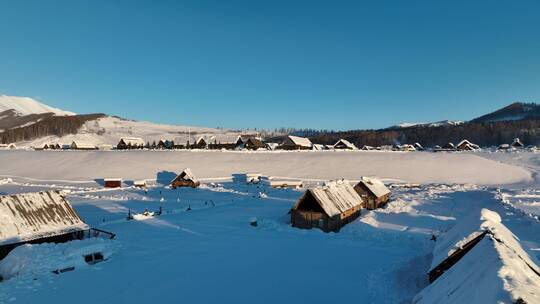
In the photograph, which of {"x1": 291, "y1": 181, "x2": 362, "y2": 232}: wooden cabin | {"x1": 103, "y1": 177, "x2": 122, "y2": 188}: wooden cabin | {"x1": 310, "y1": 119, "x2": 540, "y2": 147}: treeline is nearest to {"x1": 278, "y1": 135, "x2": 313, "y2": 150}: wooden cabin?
{"x1": 103, "y1": 177, "x2": 122, "y2": 188}: wooden cabin

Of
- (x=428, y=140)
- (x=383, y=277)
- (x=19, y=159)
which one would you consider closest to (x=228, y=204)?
(x=383, y=277)

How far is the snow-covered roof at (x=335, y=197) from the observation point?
3032cm

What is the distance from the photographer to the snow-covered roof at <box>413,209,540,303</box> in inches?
368

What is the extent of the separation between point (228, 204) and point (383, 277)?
2568cm

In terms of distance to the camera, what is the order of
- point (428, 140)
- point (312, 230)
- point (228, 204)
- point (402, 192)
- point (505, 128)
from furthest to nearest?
point (428, 140) → point (505, 128) → point (402, 192) → point (228, 204) → point (312, 230)

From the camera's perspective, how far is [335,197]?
32.4 meters

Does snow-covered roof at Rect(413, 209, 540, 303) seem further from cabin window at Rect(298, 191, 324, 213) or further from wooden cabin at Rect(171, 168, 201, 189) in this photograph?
wooden cabin at Rect(171, 168, 201, 189)

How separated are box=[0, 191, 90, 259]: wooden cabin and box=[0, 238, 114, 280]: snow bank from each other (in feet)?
3.76

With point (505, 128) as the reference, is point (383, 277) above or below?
below

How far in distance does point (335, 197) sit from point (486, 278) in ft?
70.8

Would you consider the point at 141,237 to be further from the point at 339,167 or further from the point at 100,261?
the point at 339,167

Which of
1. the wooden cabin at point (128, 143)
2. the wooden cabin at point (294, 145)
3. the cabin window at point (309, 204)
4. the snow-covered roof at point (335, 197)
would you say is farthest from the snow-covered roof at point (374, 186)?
the wooden cabin at point (128, 143)

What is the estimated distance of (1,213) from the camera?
23.2 m

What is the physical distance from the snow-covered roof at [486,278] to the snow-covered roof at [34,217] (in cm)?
2042
